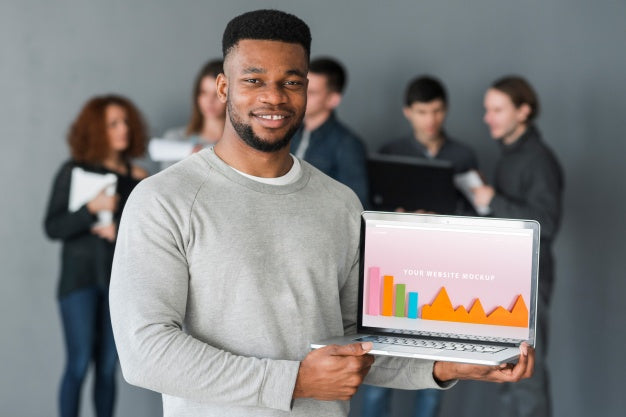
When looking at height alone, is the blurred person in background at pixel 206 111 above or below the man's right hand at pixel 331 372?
above

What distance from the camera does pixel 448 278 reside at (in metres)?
1.67

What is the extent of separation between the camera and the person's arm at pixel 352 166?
3.49 metres

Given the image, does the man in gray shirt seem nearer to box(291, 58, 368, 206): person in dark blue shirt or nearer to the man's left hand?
the man's left hand

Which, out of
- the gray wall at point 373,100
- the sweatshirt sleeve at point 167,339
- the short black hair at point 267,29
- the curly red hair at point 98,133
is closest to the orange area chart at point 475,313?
the sweatshirt sleeve at point 167,339

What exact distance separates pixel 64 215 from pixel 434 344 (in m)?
2.34

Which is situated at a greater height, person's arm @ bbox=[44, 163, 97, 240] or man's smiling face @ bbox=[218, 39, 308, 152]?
man's smiling face @ bbox=[218, 39, 308, 152]

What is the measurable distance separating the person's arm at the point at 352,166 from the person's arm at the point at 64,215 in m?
1.01

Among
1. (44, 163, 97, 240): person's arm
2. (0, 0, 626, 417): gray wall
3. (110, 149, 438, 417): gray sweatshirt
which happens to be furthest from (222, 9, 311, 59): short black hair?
(0, 0, 626, 417): gray wall

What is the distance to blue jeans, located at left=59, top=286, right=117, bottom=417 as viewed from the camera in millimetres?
3533

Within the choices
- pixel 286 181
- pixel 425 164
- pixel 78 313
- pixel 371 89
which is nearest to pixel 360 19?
pixel 371 89

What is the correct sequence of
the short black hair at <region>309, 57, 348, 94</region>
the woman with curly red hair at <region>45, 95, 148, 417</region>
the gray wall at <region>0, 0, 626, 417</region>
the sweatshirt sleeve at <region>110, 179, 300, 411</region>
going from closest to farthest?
the sweatshirt sleeve at <region>110, 179, 300, 411</region> < the woman with curly red hair at <region>45, 95, 148, 417</region> < the short black hair at <region>309, 57, 348, 94</region> < the gray wall at <region>0, 0, 626, 417</region>

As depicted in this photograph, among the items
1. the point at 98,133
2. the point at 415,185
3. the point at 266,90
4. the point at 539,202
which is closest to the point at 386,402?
the point at 415,185

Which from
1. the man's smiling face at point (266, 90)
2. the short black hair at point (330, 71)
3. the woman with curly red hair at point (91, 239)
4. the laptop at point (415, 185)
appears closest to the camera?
the man's smiling face at point (266, 90)

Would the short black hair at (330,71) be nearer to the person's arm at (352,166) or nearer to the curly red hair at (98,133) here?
the person's arm at (352,166)
